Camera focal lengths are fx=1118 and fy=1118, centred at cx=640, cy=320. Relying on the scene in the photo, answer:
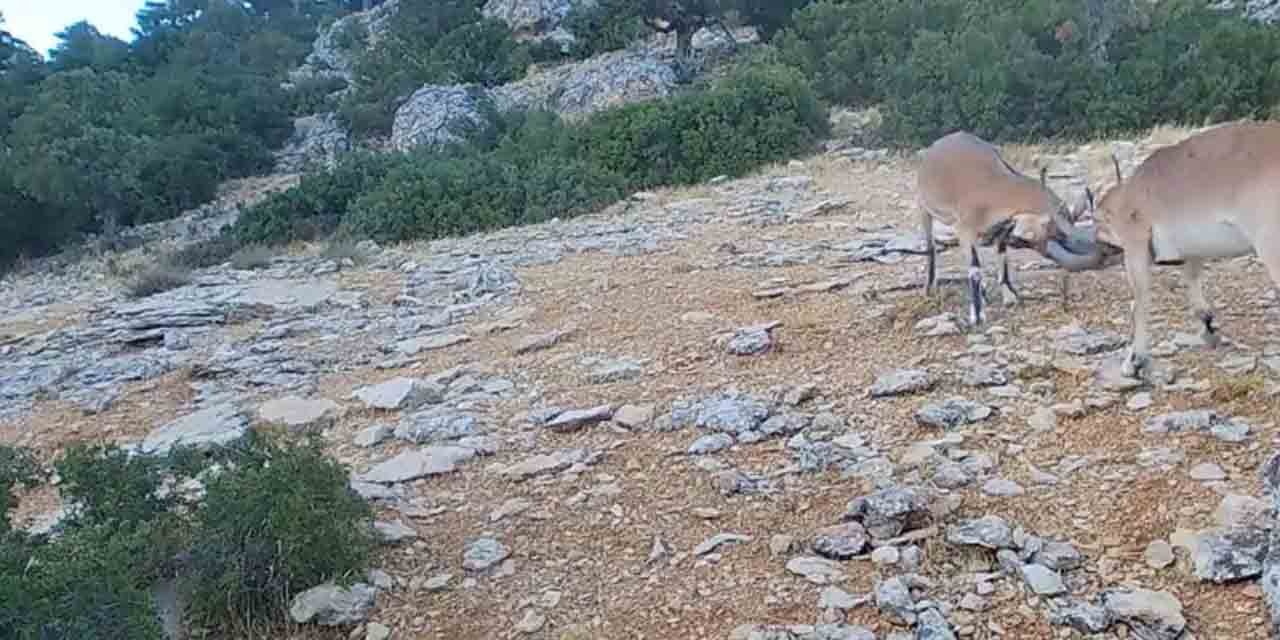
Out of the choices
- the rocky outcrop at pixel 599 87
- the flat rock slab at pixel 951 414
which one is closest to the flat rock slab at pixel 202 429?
the flat rock slab at pixel 951 414

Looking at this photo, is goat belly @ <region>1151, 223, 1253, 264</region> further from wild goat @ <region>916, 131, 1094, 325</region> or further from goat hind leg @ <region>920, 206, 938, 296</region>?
goat hind leg @ <region>920, 206, 938, 296</region>

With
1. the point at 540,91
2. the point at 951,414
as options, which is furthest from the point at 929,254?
the point at 540,91

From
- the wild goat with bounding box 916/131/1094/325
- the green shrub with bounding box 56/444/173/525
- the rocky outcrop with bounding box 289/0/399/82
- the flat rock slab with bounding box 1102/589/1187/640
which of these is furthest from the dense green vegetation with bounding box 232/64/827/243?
the rocky outcrop with bounding box 289/0/399/82

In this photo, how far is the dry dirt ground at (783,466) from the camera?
400cm

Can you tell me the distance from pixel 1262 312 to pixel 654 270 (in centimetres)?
499

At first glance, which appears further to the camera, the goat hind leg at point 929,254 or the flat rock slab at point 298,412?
the goat hind leg at point 929,254

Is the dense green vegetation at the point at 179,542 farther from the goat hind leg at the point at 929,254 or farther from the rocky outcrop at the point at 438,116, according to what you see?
the rocky outcrop at the point at 438,116

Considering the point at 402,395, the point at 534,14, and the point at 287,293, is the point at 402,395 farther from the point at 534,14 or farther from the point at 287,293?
the point at 534,14

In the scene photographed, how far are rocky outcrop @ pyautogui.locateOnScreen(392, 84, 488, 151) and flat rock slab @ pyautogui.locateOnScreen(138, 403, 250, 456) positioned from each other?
15.7 m

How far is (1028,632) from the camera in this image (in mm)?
3629

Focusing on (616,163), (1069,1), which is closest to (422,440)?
(616,163)

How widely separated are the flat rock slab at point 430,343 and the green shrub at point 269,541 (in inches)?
156

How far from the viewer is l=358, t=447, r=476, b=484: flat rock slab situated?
18.4ft

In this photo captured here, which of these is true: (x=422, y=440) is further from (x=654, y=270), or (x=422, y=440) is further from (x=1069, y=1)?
(x=1069, y=1)
